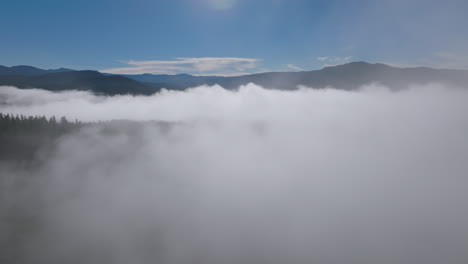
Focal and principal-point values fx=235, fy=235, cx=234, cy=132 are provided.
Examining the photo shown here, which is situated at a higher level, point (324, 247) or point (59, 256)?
point (59, 256)

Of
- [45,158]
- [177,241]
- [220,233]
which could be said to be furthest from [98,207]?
[220,233]

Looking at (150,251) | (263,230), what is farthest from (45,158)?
(263,230)

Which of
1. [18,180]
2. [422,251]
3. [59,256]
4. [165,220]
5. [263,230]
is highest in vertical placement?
[18,180]

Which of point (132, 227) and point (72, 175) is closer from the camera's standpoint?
point (132, 227)

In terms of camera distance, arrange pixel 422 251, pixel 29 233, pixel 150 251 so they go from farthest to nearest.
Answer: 1. pixel 422 251
2. pixel 150 251
3. pixel 29 233

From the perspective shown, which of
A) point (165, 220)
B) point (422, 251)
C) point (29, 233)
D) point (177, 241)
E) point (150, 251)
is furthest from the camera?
point (422, 251)

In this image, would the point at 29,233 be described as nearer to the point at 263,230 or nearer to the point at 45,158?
the point at 45,158

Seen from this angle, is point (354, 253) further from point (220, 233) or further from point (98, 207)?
point (98, 207)

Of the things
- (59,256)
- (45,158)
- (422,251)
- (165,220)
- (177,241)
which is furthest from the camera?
(422,251)

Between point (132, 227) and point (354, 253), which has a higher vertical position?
point (132, 227)
